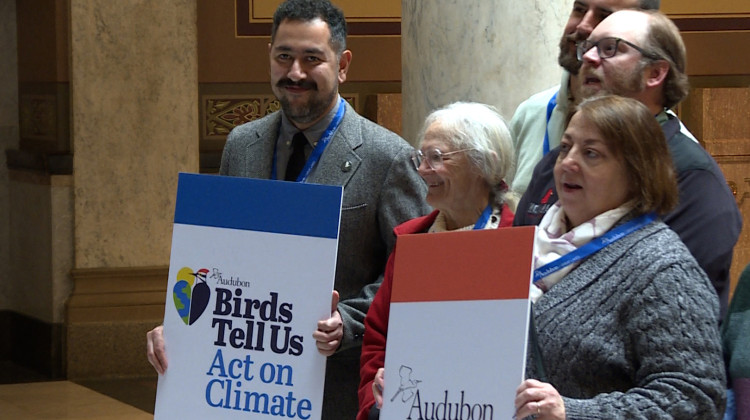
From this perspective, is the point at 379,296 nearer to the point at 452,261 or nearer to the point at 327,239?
the point at 327,239

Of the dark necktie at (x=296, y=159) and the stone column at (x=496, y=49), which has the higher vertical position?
the stone column at (x=496, y=49)

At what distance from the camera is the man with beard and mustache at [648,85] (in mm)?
2758

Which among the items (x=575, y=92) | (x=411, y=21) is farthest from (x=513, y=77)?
(x=575, y=92)

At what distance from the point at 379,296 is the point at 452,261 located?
0.50m

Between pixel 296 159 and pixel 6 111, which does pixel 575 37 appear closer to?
pixel 296 159

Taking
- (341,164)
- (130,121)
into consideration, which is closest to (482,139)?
(341,164)

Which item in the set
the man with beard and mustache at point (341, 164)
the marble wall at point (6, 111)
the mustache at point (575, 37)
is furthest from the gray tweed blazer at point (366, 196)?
the marble wall at point (6, 111)

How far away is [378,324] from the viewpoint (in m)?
3.00

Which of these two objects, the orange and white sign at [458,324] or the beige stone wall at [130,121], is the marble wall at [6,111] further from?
the orange and white sign at [458,324]

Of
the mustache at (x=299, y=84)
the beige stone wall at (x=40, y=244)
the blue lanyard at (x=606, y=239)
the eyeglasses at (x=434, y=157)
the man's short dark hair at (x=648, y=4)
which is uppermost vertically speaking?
the man's short dark hair at (x=648, y=4)

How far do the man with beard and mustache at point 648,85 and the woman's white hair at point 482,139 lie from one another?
0.08 metres

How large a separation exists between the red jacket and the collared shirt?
422 millimetres

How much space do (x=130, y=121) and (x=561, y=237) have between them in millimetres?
5592

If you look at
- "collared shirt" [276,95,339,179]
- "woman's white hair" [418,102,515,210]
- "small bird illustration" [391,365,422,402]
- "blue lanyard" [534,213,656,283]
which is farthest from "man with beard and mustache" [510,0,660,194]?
"small bird illustration" [391,365,422,402]
